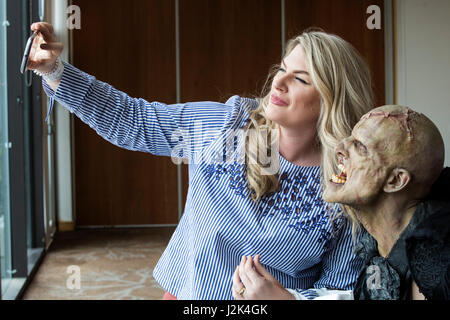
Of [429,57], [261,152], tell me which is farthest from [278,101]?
[429,57]

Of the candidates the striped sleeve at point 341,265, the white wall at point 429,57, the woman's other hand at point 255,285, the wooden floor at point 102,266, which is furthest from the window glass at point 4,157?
→ the white wall at point 429,57

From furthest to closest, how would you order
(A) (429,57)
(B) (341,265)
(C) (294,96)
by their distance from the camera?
(A) (429,57)
(B) (341,265)
(C) (294,96)

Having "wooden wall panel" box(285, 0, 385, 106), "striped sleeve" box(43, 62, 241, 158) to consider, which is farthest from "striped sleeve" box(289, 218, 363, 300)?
"wooden wall panel" box(285, 0, 385, 106)

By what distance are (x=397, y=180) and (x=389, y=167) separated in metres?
0.02

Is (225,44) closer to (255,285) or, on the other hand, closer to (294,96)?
(294,96)

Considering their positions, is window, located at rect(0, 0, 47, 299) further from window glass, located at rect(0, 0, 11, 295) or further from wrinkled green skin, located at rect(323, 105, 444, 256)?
wrinkled green skin, located at rect(323, 105, 444, 256)

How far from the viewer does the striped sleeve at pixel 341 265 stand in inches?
40.3

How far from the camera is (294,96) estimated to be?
0.95 meters

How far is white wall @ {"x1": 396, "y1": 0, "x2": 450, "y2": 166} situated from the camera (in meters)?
5.13

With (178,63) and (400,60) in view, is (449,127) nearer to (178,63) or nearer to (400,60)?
(400,60)

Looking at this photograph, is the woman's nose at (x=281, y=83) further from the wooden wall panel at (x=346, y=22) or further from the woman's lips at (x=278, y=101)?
the wooden wall panel at (x=346, y=22)

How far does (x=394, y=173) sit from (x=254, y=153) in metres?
0.45

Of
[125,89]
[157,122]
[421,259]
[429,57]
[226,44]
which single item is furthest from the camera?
[226,44]

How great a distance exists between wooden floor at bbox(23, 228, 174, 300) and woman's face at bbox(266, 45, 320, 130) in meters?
2.19
